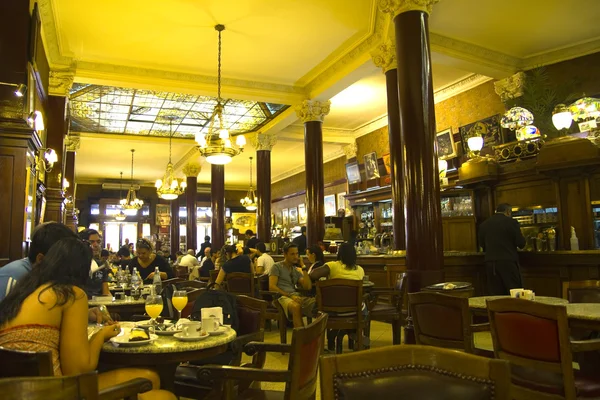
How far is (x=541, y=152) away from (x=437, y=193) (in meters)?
3.21

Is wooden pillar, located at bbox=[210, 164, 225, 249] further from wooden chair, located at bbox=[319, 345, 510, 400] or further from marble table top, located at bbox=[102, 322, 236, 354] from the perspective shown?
wooden chair, located at bbox=[319, 345, 510, 400]

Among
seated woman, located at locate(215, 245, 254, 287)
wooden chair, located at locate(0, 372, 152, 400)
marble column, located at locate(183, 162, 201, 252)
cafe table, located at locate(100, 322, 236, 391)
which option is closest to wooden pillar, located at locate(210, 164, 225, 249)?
marble column, located at locate(183, 162, 201, 252)

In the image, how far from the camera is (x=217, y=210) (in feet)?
48.2

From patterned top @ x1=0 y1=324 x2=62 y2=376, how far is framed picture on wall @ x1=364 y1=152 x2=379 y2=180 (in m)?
12.0

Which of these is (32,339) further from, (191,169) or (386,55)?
(191,169)

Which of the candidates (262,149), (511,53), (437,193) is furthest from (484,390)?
(262,149)

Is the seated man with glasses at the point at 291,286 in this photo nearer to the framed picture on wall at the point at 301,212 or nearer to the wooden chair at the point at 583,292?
the wooden chair at the point at 583,292

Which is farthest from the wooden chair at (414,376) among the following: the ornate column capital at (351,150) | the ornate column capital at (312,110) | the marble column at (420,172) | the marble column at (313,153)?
the ornate column capital at (351,150)

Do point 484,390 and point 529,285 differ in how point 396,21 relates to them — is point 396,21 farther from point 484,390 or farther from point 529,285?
point 484,390

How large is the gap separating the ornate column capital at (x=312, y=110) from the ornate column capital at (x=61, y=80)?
482 cm

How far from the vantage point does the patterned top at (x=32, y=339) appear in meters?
2.03

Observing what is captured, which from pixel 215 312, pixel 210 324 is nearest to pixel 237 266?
pixel 215 312

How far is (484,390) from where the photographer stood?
114 centimetres

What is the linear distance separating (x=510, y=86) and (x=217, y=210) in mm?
9114
